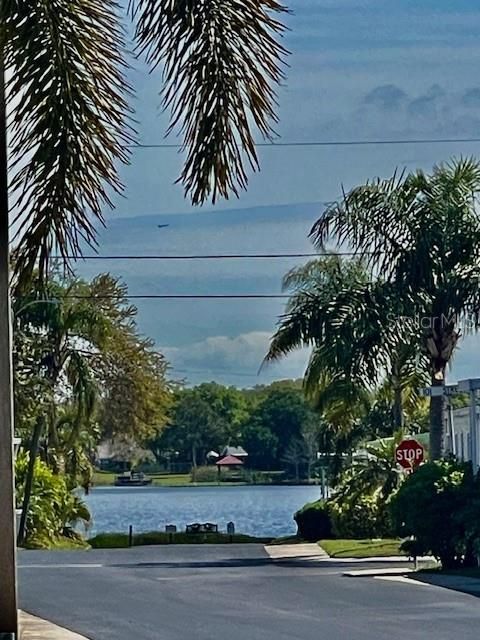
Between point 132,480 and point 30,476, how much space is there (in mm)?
57356

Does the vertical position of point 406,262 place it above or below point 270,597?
above

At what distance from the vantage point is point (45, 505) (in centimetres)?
4597

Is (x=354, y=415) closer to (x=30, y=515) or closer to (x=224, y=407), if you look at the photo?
(x=30, y=515)

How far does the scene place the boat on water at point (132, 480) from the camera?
3962 inches

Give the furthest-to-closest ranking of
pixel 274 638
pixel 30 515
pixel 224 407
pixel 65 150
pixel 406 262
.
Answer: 1. pixel 224 407
2. pixel 30 515
3. pixel 406 262
4. pixel 274 638
5. pixel 65 150

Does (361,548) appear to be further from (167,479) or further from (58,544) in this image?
(167,479)

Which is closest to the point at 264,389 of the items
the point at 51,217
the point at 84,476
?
the point at 84,476

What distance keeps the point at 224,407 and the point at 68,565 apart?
59982mm

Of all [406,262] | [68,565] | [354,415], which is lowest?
[68,565]

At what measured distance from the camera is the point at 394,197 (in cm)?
3188

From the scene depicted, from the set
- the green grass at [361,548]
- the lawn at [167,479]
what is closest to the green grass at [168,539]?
the green grass at [361,548]

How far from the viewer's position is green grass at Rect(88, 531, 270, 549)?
160ft

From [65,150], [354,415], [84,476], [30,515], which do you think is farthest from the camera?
[84,476]

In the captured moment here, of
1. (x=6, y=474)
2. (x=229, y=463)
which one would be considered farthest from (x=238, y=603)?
(x=229, y=463)
